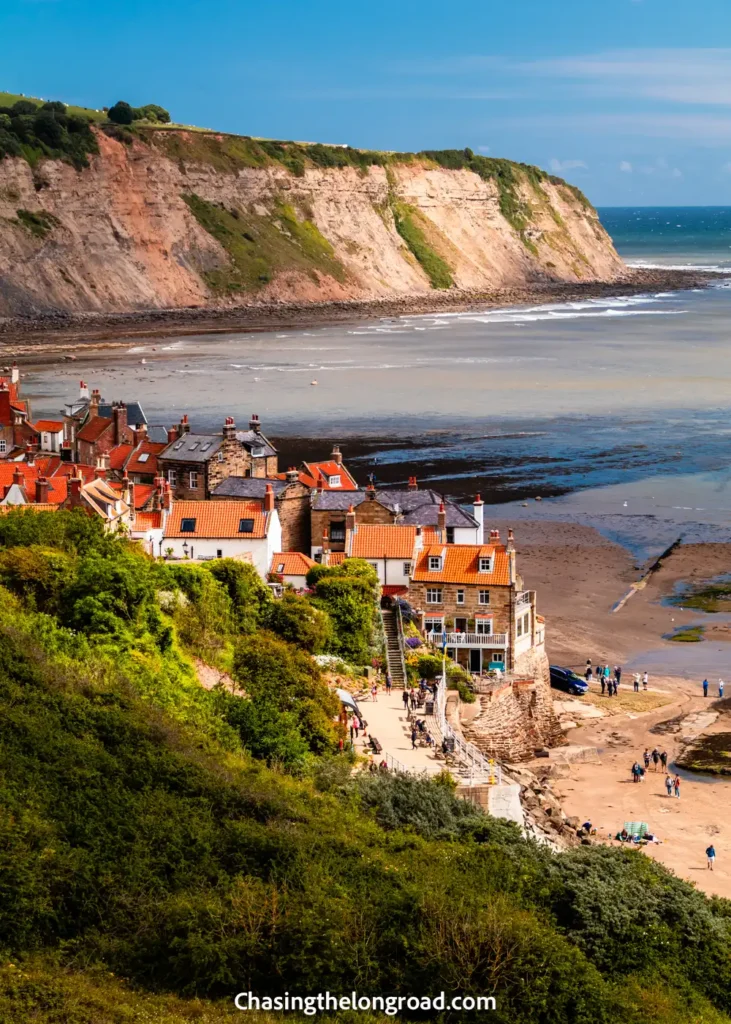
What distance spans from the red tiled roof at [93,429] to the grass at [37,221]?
92557 millimetres

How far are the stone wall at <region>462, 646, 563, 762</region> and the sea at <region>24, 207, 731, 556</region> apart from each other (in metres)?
21.2

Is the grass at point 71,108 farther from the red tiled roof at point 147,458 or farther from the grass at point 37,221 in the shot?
the red tiled roof at point 147,458

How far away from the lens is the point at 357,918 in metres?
20.1

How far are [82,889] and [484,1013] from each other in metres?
5.40

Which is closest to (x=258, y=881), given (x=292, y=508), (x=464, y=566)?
(x=464, y=566)

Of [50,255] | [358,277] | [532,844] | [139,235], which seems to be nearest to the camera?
[532,844]

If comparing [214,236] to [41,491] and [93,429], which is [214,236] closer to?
[93,429]

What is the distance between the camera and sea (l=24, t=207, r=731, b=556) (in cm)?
6756

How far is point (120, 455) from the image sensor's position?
49094 millimetres

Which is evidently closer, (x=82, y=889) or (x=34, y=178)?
(x=82, y=889)

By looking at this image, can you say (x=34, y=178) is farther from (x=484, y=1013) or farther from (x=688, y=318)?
(x=484, y=1013)

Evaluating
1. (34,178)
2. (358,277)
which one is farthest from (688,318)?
(34,178)

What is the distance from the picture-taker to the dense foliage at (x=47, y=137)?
148 metres

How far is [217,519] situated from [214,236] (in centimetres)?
12486
